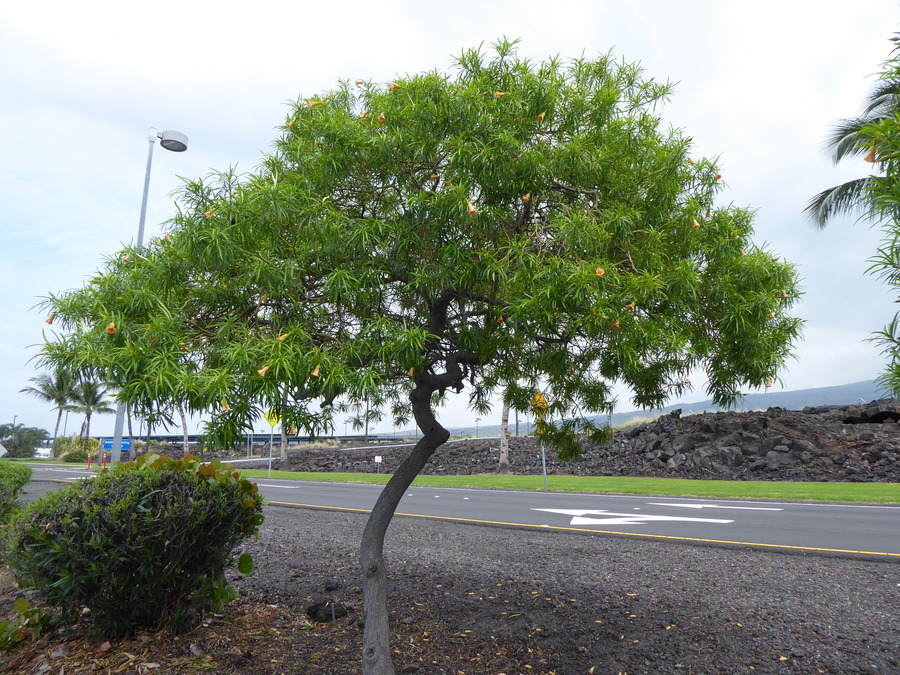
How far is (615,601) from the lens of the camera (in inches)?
221

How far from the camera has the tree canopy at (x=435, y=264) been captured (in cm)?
317

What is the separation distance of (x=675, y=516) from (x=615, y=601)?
7074mm

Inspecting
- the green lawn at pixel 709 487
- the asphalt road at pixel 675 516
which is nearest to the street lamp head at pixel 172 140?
the asphalt road at pixel 675 516

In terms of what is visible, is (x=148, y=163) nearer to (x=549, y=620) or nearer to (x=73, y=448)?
(x=549, y=620)

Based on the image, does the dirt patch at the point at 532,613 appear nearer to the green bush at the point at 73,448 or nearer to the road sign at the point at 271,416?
the road sign at the point at 271,416

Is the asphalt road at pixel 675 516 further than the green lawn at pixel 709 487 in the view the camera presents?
No

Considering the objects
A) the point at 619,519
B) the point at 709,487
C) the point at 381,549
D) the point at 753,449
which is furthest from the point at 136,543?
the point at 753,449

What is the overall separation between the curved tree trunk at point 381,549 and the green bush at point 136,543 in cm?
113

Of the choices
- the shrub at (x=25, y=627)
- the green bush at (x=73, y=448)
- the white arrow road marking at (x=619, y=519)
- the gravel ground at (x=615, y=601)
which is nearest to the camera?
the gravel ground at (x=615, y=601)

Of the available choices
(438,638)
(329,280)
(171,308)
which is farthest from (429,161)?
(438,638)

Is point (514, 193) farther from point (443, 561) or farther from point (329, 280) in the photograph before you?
point (443, 561)

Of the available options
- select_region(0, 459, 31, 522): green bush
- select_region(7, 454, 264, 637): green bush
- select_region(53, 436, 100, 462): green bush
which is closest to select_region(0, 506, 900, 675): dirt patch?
select_region(7, 454, 264, 637): green bush

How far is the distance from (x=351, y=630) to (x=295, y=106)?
4.30 meters

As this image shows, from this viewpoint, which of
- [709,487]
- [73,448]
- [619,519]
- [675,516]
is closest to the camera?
[619,519]
